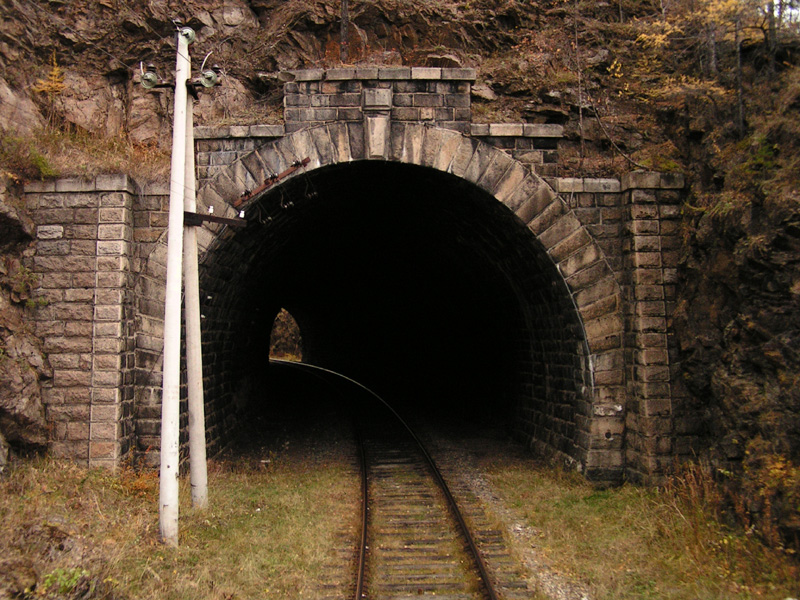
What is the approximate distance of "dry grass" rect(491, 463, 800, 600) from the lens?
527cm

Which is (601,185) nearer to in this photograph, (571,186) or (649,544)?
(571,186)

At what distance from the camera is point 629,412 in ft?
27.9

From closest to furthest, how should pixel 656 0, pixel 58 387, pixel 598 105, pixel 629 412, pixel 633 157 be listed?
1. pixel 58 387
2. pixel 629 412
3. pixel 633 157
4. pixel 598 105
5. pixel 656 0

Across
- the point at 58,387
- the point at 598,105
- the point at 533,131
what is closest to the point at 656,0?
the point at 598,105

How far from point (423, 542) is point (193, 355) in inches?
144

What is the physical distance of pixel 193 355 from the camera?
7.12m

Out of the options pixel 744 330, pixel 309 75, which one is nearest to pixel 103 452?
pixel 309 75

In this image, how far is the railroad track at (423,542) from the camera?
221 inches

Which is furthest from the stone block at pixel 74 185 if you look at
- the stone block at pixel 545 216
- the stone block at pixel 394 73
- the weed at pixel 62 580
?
the stone block at pixel 545 216

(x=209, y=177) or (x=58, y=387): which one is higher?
(x=209, y=177)

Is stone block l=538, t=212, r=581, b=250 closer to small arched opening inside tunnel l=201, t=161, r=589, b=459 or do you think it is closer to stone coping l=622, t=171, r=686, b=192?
small arched opening inside tunnel l=201, t=161, r=589, b=459

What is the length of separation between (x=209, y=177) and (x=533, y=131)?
5.07 metres

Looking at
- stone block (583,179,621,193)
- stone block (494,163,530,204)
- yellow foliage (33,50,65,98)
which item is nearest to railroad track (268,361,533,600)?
stone block (494,163,530,204)

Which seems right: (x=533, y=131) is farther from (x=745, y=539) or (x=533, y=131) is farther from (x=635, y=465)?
(x=745, y=539)
